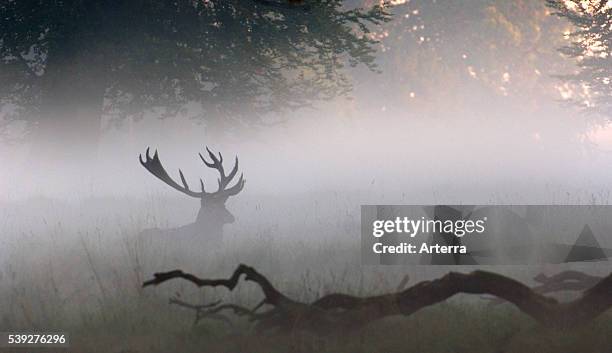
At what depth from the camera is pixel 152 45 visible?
1405 cm

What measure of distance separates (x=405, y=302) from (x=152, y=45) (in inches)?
431

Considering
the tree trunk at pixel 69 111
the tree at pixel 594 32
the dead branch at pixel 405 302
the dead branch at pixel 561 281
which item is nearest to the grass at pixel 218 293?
the dead branch at pixel 405 302

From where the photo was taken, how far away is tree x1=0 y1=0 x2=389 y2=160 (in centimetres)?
1387

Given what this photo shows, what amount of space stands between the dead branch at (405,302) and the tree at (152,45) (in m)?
9.34

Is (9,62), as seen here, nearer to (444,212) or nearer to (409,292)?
(444,212)

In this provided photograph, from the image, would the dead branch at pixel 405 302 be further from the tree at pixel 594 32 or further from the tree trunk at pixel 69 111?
A: the tree at pixel 594 32

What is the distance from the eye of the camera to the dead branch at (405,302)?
4246mm

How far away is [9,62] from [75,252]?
25.6ft

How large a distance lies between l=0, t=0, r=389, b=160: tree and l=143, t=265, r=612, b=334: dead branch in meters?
9.34

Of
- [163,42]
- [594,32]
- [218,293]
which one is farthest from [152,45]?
[594,32]

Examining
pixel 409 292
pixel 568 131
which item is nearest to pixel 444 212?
pixel 409 292

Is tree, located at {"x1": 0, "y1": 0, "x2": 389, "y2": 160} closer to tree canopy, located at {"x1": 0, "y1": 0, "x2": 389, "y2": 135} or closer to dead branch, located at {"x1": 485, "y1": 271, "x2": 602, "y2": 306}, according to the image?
tree canopy, located at {"x1": 0, "y1": 0, "x2": 389, "y2": 135}

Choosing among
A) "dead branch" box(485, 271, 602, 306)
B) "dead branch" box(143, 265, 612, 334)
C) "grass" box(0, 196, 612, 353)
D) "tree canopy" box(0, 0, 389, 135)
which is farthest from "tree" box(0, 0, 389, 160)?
"dead branch" box(143, 265, 612, 334)

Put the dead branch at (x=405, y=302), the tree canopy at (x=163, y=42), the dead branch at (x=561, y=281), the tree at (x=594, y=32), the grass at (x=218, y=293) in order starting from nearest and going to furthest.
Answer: the dead branch at (x=405, y=302) < the grass at (x=218, y=293) < the dead branch at (x=561, y=281) < the tree canopy at (x=163, y=42) < the tree at (x=594, y=32)
